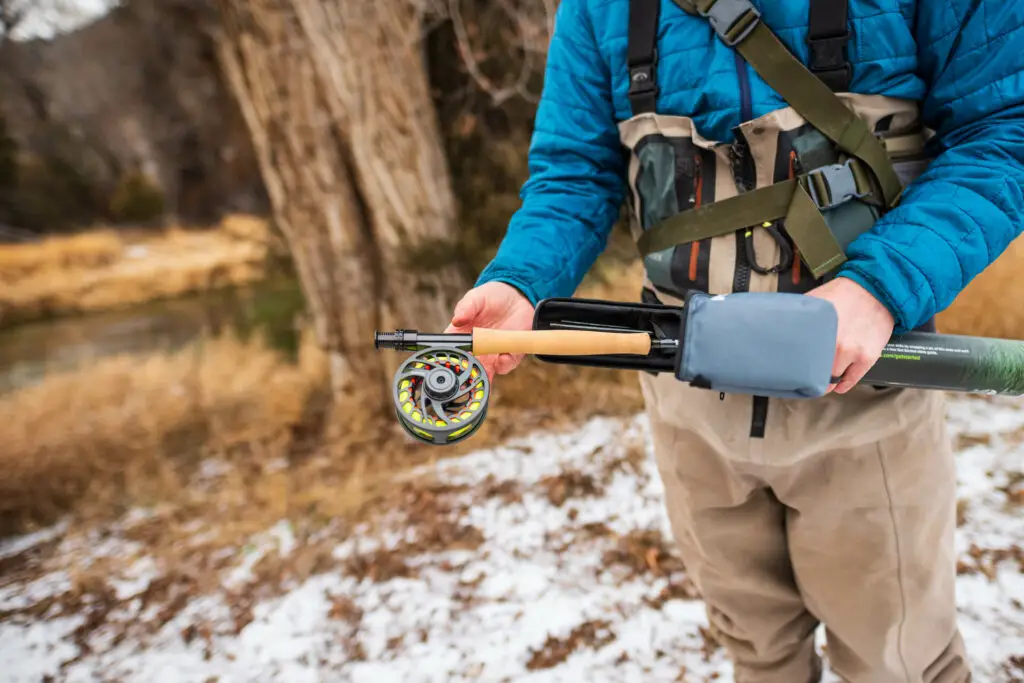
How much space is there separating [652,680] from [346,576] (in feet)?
5.22

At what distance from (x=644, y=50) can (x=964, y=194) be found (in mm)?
666

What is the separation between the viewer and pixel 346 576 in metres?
3.20

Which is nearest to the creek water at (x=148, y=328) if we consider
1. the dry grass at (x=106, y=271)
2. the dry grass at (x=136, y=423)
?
the dry grass at (x=106, y=271)

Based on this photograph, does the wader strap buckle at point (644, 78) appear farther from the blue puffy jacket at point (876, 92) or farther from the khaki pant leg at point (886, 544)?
the khaki pant leg at point (886, 544)

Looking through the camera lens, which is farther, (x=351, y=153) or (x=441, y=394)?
(x=351, y=153)

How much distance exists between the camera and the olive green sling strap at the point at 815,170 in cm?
121

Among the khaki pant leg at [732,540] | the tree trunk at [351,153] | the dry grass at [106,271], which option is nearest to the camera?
the khaki pant leg at [732,540]

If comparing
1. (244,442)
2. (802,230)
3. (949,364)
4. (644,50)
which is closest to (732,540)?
(949,364)

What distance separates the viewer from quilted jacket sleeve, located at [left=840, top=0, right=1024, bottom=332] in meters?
1.07

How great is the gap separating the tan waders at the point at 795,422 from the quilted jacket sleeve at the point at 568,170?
0.10m

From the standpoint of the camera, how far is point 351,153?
3.98 meters

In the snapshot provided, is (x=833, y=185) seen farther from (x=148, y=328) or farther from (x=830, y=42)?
(x=148, y=328)

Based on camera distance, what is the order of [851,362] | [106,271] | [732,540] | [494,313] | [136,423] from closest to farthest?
[851,362] → [494,313] → [732,540] → [136,423] → [106,271]

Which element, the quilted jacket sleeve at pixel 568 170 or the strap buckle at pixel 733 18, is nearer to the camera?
the strap buckle at pixel 733 18
